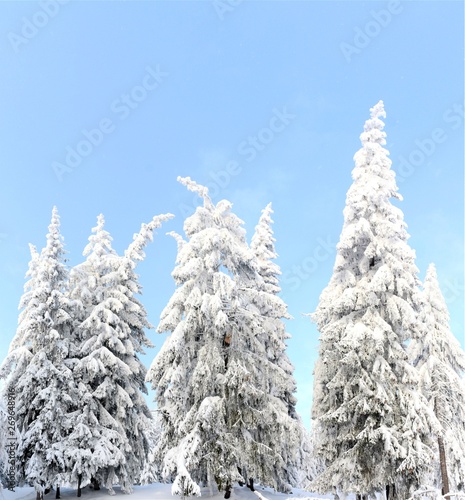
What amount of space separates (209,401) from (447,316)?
13414 millimetres

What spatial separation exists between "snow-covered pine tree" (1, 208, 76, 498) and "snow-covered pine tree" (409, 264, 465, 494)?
17.4 meters

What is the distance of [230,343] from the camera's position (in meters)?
19.9

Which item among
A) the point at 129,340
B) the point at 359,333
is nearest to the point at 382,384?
the point at 359,333

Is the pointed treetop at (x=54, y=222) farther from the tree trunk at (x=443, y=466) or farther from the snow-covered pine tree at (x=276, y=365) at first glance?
the tree trunk at (x=443, y=466)

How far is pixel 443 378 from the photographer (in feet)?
72.4

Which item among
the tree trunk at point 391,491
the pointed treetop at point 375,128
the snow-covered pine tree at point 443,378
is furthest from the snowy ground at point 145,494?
the pointed treetop at point 375,128

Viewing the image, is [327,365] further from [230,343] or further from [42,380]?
[42,380]

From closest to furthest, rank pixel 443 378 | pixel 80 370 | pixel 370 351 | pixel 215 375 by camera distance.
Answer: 1. pixel 370 351
2. pixel 215 375
3. pixel 443 378
4. pixel 80 370

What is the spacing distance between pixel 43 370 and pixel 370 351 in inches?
627

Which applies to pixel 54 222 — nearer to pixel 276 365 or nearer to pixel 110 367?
pixel 110 367

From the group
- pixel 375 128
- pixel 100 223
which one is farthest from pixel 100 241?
pixel 375 128

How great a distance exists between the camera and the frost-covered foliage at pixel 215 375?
59.0 feet

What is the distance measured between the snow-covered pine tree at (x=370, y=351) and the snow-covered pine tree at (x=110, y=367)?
10.7m

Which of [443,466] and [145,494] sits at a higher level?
[443,466]
